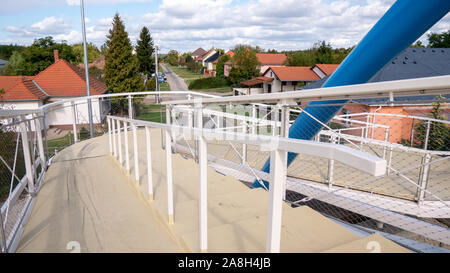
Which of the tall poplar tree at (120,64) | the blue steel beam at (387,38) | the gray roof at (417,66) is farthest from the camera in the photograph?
the tall poplar tree at (120,64)

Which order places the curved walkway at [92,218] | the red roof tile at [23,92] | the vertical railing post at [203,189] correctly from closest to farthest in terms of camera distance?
the vertical railing post at [203,189]
the curved walkway at [92,218]
the red roof tile at [23,92]

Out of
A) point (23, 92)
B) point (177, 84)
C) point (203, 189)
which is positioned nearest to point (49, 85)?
point (23, 92)

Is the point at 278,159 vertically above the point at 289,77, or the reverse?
the point at 289,77

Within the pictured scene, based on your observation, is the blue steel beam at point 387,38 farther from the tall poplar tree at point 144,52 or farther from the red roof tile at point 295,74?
the tall poplar tree at point 144,52

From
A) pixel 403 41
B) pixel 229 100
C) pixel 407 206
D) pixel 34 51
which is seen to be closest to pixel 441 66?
pixel 407 206

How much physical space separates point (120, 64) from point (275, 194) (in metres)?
25.7

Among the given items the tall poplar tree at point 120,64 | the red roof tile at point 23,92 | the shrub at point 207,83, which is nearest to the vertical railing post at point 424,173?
the red roof tile at point 23,92

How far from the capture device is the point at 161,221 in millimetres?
2738

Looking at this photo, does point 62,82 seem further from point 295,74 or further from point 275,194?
point 295,74

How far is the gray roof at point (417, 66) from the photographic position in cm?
1560

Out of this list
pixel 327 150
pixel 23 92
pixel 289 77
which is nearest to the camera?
pixel 327 150

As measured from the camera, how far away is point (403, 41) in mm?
2961

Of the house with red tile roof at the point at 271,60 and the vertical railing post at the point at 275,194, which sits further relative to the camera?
the house with red tile roof at the point at 271,60

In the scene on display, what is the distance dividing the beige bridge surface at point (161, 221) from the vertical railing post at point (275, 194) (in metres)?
0.68
